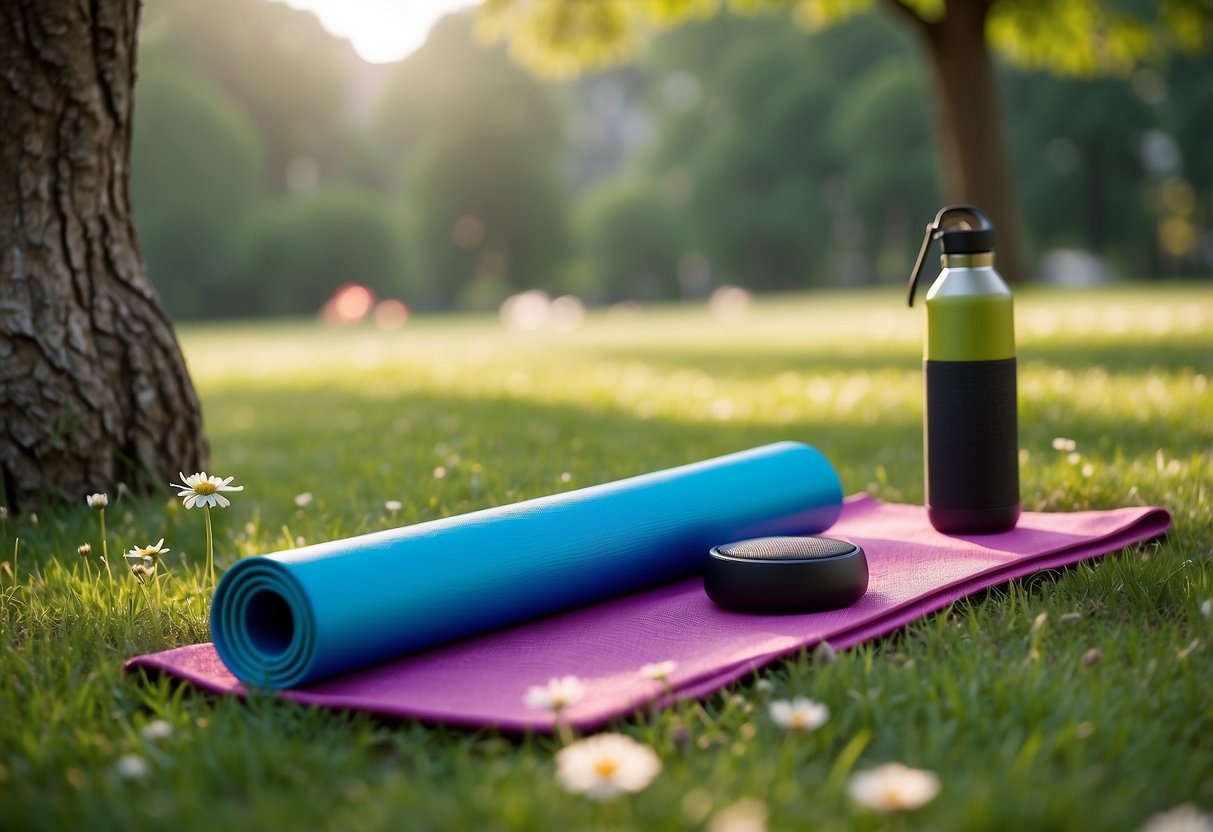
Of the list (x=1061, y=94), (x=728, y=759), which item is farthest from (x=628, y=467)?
(x=1061, y=94)

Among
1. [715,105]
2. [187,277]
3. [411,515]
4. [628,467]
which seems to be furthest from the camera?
[715,105]

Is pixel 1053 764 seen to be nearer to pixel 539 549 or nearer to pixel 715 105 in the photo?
pixel 539 549

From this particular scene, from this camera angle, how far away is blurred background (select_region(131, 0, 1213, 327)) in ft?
115

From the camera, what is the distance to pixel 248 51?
3934cm

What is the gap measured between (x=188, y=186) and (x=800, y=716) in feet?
114

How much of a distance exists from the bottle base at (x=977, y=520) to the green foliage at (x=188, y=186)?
3247 centimetres

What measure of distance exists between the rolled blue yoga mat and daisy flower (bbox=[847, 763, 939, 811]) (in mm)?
1116

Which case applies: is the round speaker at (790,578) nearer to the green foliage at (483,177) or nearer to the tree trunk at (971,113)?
the tree trunk at (971,113)

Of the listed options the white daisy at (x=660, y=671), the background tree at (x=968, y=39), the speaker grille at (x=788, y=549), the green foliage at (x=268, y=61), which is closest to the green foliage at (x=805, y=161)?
the green foliage at (x=268, y=61)

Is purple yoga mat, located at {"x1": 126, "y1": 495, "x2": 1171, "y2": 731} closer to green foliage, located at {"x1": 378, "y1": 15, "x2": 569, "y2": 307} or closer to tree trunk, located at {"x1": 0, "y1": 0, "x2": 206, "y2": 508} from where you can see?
tree trunk, located at {"x1": 0, "y1": 0, "x2": 206, "y2": 508}

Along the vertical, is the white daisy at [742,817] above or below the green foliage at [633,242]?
below

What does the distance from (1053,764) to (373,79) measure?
74979 mm

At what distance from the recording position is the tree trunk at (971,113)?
13117 mm

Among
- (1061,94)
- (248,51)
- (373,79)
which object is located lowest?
(1061,94)
